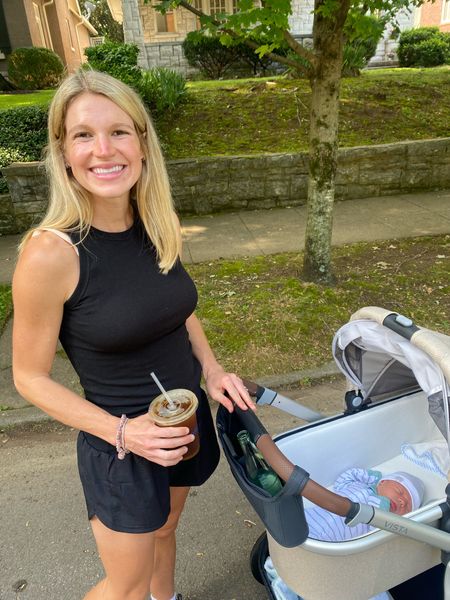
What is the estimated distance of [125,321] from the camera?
4.39ft

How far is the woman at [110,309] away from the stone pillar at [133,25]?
48.2ft

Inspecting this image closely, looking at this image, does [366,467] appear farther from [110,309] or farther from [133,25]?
[133,25]

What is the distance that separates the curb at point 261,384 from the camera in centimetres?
313

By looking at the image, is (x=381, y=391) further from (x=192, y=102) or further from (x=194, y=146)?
(x=192, y=102)

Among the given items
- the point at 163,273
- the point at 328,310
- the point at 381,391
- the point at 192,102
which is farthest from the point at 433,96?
the point at 163,273

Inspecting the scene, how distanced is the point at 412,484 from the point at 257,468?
88 cm

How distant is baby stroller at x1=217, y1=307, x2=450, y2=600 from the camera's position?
1353 millimetres

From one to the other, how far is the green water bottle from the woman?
28 cm

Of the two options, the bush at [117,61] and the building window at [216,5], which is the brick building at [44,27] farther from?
the building window at [216,5]

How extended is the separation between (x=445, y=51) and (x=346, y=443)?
1551 cm

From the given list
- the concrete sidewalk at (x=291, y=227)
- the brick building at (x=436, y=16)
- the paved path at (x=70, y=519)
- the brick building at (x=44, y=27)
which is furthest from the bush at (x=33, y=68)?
the brick building at (x=436, y=16)

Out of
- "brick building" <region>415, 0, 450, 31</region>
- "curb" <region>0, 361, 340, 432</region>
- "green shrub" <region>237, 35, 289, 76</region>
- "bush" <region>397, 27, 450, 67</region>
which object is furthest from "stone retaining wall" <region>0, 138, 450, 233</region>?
"brick building" <region>415, 0, 450, 31</region>

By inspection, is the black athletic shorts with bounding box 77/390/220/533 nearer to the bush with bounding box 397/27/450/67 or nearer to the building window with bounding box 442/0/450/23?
the bush with bounding box 397/27/450/67

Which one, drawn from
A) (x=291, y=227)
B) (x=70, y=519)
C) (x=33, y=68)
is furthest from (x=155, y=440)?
(x=33, y=68)
